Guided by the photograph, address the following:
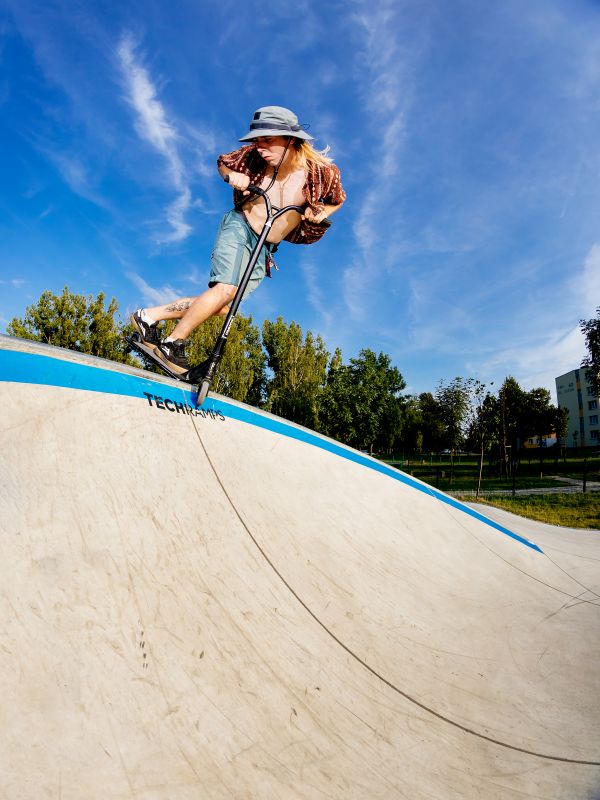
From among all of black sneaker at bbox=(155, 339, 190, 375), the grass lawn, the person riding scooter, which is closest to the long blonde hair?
the person riding scooter

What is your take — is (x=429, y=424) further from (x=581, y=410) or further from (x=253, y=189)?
(x=253, y=189)

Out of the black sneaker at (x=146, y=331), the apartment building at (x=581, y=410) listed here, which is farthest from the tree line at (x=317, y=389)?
the apartment building at (x=581, y=410)

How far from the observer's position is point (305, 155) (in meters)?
3.25

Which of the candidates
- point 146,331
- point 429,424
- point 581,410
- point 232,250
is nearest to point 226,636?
point 146,331

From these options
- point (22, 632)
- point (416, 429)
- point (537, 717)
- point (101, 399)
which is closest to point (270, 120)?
point (101, 399)

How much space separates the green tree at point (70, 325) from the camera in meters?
16.0

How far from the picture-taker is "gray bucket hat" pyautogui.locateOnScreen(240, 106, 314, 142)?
9.71 feet

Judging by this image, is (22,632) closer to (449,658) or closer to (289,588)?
(289,588)

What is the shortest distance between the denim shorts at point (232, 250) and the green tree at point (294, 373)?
23919mm

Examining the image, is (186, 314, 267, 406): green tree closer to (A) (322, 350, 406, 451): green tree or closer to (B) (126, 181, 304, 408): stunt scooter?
(A) (322, 350, 406, 451): green tree

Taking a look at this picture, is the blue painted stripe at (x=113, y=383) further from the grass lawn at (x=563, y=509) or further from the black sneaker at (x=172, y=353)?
the grass lawn at (x=563, y=509)

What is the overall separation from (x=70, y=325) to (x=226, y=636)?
1738 centimetres

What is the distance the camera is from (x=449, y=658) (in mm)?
1950

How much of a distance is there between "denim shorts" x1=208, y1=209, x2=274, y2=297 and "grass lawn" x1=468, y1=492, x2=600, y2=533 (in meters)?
8.77
